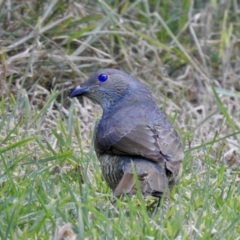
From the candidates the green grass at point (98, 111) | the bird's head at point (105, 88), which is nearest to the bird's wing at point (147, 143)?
the green grass at point (98, 111)

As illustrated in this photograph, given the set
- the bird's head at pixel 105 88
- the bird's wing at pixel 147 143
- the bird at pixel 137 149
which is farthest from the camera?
the bird's head at pixel 105 88

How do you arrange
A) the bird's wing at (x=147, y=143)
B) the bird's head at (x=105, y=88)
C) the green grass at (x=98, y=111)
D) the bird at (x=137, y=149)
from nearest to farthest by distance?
the green grass at (x=98, y=111)
the bird at (x=137, y=149)
the bird's wing at (x=147, y=143)
the bird's head at (x=105, y=88)

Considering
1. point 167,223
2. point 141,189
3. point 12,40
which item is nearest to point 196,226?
point 167,223

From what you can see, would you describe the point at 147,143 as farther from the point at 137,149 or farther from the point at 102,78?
the point at 102,78

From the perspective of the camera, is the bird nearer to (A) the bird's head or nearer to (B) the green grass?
(A) the bird's head

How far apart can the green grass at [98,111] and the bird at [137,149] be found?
0.42 ft

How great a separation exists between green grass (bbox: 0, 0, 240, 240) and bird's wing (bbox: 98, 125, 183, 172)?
0.24 meters

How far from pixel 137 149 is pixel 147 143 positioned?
Answer: 84mm

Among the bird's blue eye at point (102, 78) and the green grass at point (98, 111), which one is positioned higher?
the bird's blue eye at point (102, 78)

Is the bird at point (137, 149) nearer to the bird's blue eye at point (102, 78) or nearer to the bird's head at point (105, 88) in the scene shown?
the bird's head at point (105, 88)

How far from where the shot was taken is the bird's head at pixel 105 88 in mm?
6078

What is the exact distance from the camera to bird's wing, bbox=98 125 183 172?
5102 mm

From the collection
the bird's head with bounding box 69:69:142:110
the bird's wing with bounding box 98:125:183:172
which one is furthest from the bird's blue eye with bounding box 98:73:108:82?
the bird's wing with bounding box 98:125:183:172

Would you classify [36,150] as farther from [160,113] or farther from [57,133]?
[160,113]
